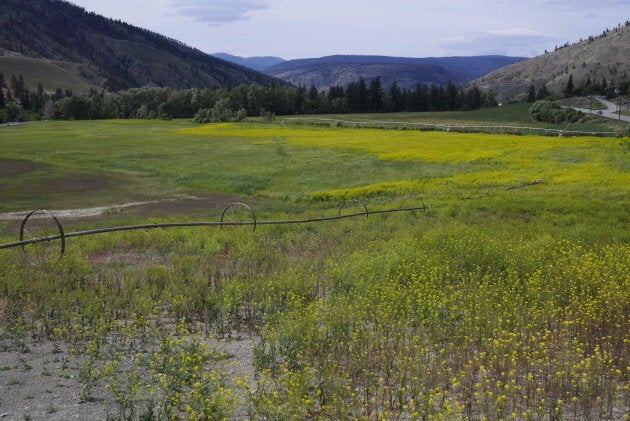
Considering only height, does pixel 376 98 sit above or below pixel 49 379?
above

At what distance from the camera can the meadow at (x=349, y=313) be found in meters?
8.93

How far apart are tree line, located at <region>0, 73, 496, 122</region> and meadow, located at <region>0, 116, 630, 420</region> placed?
92294 mm

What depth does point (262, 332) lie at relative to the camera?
11.9 metres

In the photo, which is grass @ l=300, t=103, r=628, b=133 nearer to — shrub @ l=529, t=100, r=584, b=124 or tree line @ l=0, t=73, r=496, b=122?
shrub @ l=529, t=100, r=584, b=124

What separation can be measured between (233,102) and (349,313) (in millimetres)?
122119

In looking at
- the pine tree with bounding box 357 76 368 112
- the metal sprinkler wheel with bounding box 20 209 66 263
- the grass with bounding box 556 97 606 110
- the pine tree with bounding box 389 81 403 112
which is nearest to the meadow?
the metal sprinkler wheel with bounding box 20 209 66 263

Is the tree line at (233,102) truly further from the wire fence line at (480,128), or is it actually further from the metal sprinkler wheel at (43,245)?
the metal sprinkler wheel at (43,245)

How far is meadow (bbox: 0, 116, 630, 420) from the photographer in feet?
29.3

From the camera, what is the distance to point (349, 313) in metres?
12.1

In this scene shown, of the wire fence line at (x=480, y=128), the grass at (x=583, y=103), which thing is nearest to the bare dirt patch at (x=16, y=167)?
the wire fence line at (x=480, y=128)

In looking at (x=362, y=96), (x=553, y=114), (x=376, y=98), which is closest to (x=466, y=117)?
(x=553, y=114)

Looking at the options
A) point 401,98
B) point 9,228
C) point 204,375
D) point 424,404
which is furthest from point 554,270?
point 401,98

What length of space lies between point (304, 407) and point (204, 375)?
1.63 meters

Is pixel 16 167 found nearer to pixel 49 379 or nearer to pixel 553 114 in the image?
pixel 49 379
